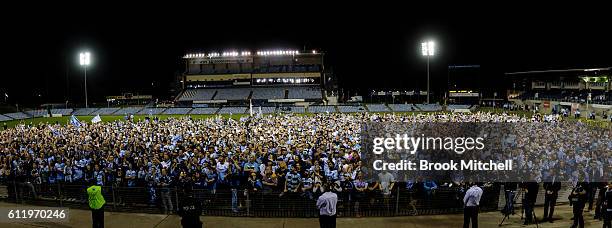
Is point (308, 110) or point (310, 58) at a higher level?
point (310, 58)

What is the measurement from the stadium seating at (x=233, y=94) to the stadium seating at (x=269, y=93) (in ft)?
4.54

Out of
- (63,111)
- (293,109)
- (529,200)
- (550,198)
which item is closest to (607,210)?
(550,198)

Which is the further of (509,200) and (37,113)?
(37,113)

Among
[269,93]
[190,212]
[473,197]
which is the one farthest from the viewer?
[269,93]

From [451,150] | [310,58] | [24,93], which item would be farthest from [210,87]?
[451,150]

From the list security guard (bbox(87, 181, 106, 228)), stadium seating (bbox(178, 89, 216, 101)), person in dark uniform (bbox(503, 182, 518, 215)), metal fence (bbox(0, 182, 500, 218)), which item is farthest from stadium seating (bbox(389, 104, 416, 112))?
security guard (bbox(87, 181, 106, 228))

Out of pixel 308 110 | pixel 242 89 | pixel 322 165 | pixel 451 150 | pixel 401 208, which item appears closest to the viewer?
pixel 401 208

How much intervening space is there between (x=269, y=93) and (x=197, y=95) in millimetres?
12248

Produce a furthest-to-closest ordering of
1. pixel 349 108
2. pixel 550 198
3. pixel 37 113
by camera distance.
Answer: pixel 349 108, pixel 37 113, pixel 550 198

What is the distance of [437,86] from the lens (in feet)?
327

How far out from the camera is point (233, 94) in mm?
72875

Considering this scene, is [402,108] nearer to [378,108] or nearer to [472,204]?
[378,108]

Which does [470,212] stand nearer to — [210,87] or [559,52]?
[210,87]

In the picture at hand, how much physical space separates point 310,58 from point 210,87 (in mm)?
18872
